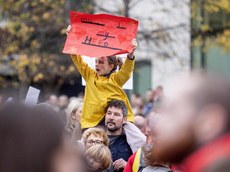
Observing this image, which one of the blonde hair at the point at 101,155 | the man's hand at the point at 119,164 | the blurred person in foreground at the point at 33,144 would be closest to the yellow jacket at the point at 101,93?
the man's hand at the point at 119,164

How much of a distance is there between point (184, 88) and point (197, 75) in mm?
83

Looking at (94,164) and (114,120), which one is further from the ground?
(114,120)

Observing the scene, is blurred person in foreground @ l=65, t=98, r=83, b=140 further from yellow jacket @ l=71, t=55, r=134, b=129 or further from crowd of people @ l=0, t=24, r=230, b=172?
crowd of people @ l=0, t=24, r=230, b=172

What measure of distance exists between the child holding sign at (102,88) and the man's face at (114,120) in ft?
0.66

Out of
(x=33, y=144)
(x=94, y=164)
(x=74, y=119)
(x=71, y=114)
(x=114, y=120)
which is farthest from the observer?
(x=71, y=114)

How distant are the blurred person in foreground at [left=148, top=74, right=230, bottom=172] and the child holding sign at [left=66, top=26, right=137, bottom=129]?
5.02m

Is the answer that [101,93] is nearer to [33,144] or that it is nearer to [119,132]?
[119,132]

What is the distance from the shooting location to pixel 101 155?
6133 mm

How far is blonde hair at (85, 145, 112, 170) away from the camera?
20.0ft

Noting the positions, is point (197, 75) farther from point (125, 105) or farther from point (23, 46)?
point (23, 46)

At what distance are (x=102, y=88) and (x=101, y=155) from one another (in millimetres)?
1704

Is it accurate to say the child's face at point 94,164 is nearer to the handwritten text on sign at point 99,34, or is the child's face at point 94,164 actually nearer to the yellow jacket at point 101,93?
the yellow jacket at point 101,93

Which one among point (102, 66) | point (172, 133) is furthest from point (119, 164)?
point (172, 133)

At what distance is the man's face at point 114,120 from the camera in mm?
7480
